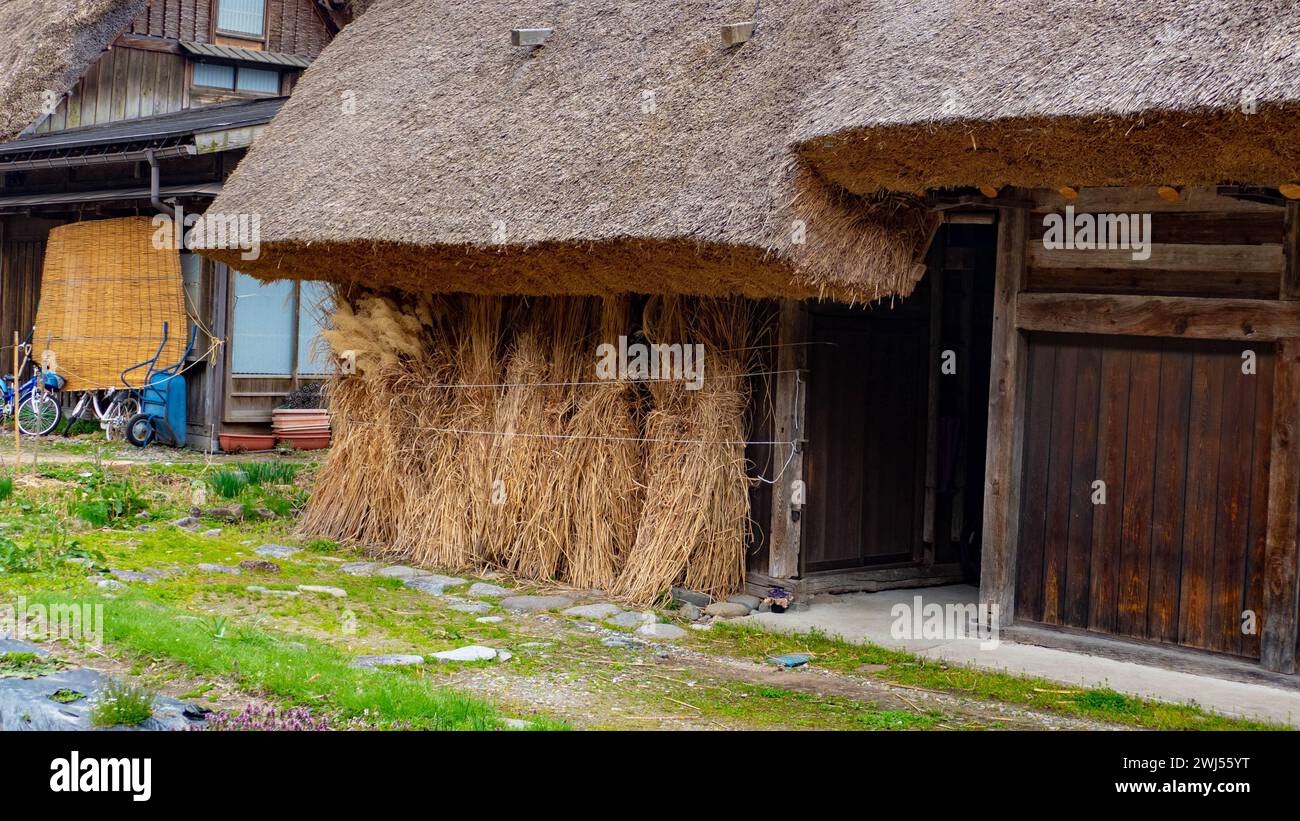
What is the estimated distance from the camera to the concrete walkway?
5.82 metres

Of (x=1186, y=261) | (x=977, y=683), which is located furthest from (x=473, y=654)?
(x=1186, y=261)

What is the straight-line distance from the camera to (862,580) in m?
8.46

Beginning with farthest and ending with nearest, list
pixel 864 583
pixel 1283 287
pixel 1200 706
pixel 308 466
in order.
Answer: pixel 308 466 < pixel 864 583 < pixel 1283 287 < pixel 1200 706

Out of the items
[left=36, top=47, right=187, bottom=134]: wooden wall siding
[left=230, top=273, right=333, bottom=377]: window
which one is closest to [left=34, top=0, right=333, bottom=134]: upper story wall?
[left=36, top=47, right=187, bottom=134]: wooden wall siding

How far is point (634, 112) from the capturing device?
824cm

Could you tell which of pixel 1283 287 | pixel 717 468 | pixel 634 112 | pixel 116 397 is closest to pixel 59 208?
pixel 116 397

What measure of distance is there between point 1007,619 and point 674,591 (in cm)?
204

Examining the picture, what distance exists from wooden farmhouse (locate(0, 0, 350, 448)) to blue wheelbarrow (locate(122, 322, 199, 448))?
0.14 meters

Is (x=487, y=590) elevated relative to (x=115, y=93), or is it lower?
lower

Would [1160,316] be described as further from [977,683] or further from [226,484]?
[226,484]

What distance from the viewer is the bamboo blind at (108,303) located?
550 inches

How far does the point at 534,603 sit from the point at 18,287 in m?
11.3

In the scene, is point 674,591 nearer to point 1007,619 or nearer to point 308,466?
point 1007,619

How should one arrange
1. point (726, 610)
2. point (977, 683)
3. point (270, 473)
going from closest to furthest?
1. point (977, 683)
2. point (726, 610)
3. point (270, 473)
